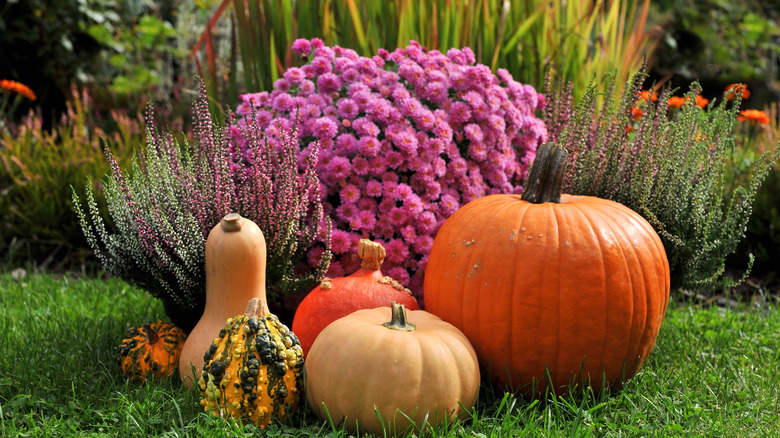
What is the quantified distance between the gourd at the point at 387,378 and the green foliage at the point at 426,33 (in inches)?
70.8

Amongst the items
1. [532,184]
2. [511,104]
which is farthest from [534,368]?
[511,104]

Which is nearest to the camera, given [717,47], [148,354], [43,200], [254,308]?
[254,308]

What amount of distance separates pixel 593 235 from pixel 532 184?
32 cm

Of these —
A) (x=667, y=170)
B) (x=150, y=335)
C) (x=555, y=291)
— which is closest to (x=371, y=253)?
(x=555, y=291)

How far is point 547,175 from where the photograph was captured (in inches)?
87.4

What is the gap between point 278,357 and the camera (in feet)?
6.15

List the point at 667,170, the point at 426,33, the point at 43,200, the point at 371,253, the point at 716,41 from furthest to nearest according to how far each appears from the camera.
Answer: the point at 716,41 < the point at 43,200 < the point at 426,33 < the point at 667,170 < the point at 371,253

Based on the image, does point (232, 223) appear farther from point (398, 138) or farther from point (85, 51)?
point (85, 51)

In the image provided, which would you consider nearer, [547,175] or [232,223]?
[232,223]

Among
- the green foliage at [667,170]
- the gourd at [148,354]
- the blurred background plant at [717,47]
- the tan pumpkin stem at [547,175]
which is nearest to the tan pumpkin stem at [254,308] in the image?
the gourd at [148,354]

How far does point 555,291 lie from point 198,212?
4.04 ft

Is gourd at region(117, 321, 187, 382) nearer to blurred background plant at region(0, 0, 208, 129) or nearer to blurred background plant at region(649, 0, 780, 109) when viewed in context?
blurred background plant at region(0, 0, 208, 129)

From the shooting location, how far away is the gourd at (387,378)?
1.79 m

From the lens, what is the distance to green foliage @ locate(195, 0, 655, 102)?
3.33m
